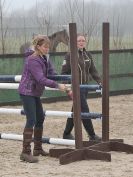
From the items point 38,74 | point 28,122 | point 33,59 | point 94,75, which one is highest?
point 33,59

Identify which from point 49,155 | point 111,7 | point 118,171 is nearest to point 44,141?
point 49,155

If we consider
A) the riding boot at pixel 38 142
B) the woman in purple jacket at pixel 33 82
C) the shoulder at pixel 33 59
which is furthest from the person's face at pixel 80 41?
the riding boot at pixel 38 142

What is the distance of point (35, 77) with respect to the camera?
6.22m

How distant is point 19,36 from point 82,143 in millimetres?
11812

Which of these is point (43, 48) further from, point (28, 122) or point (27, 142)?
point (27, 142)

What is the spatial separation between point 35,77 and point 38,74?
0.17 ft

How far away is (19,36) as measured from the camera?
18047mm

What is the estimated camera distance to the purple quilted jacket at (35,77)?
618 cm

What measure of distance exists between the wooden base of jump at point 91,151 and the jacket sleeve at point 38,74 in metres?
0.85

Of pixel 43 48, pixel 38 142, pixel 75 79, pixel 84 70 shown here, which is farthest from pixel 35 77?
pixel 84 70

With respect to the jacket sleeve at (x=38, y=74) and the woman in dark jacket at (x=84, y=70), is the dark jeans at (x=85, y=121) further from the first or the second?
the jacket sleeve at (x=38, y=74)

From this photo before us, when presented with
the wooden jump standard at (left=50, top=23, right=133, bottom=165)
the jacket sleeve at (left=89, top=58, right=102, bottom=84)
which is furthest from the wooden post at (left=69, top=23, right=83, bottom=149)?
the jacket sleeve at (left=89, top=58, right=102, bottom=84)

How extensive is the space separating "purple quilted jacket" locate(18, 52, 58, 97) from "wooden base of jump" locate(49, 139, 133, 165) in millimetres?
787

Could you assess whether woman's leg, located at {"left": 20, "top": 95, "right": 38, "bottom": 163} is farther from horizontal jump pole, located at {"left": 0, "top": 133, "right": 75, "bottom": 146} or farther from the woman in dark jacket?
the woman in dark jacket
